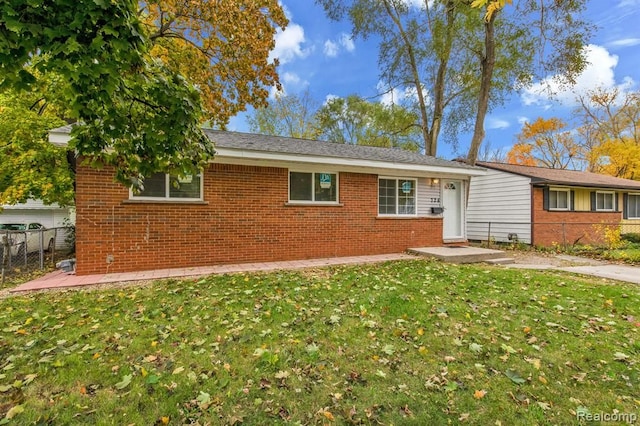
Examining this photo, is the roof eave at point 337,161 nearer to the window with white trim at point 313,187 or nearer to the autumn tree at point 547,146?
the window with white trim at point 313,187

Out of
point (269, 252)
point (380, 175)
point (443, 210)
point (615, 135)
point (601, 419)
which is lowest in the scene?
point (601, 419)

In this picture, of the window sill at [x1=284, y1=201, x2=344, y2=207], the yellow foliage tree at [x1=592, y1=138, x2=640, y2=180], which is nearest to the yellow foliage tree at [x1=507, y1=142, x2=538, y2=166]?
the yellow foliage tree at [x1=592, y1=138, x2=640, y2=180]

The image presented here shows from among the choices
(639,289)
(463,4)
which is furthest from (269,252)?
(463,4)

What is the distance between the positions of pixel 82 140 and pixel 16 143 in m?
7.59

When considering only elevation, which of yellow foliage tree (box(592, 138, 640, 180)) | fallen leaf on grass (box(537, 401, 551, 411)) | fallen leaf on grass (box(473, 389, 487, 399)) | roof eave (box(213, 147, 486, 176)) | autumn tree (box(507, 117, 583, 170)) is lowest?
fallen leaf on grass (box(537, 401, 551, 411))

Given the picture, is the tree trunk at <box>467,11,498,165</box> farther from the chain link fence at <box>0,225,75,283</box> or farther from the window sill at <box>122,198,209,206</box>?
the chain link fence at <box>0,225,75,283</box>

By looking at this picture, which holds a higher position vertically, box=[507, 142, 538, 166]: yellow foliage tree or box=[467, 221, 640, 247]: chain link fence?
box=[507, 142, 538, 166]: yellow foliage tree

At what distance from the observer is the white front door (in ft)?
36.4

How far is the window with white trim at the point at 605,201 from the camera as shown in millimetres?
15258

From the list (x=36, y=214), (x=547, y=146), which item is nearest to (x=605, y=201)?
(x=547, y=146)

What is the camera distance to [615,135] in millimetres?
27234

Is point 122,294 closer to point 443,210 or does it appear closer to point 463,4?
point 443,210

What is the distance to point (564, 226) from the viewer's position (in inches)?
497

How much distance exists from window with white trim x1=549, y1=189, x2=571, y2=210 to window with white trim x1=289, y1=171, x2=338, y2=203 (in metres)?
10.7
